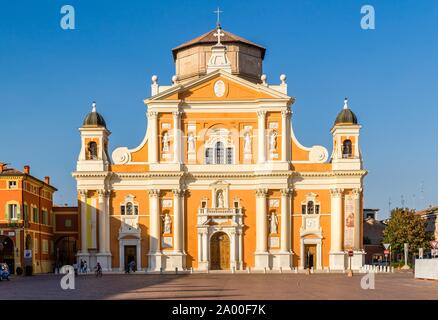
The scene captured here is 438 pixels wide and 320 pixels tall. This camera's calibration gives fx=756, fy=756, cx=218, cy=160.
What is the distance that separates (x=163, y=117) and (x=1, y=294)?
3192 cm

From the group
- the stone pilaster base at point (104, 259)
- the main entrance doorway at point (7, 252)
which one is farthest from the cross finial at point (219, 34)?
the main entrance doorway at point (7, 252)

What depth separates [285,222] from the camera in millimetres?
62562

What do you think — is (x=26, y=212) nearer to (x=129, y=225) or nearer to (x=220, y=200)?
(x=129, y=225)

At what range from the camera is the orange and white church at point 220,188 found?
205 feet

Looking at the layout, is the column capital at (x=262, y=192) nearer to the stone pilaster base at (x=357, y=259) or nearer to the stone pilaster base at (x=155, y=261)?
the stone pilaster base at (x=357, y=259)

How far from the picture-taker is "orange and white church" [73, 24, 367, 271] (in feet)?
205

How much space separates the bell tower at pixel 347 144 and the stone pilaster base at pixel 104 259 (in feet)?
66.2

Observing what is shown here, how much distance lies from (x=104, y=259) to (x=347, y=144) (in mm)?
22390

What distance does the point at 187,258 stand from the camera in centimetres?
6294

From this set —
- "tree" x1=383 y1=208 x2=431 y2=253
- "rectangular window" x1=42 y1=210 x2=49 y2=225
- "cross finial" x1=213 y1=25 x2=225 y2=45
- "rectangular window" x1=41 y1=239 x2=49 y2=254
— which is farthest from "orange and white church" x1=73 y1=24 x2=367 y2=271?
"tree" x1=383 y1=208 x2=431 y2=253

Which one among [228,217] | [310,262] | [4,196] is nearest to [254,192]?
[228,217]

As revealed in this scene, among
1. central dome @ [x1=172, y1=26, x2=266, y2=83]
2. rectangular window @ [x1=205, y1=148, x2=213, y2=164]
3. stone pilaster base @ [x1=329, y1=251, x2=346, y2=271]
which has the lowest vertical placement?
stone pilaster base @ [x1=329, y1=251, x2=346, y2=271]

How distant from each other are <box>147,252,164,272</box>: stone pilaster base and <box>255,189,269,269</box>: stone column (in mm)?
7900

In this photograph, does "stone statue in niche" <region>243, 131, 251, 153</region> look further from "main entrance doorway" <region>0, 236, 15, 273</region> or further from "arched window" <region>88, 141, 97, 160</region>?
"main entrance doorway" <region>0, 236, 15, 273</region>
